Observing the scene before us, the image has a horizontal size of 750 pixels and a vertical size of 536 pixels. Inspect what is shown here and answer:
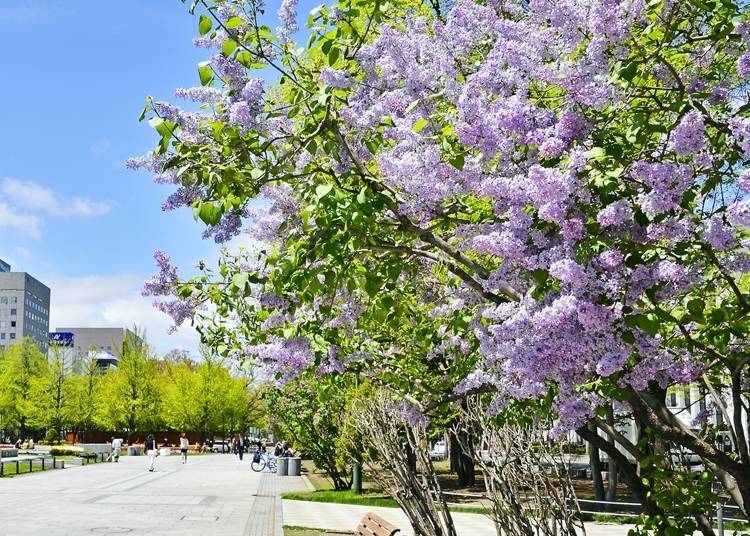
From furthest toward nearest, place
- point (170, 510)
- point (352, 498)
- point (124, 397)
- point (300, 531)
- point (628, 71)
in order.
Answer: point (124, 397), point (352, 498), point (170, 510), point (300, 531), point (628, 71)

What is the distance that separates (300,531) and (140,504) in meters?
7.41

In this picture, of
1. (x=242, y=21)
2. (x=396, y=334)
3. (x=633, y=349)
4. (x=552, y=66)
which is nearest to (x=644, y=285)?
(x=633, y=349)

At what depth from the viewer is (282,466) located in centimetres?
3862

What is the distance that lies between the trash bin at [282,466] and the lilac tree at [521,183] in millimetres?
32741

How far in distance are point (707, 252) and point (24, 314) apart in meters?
176

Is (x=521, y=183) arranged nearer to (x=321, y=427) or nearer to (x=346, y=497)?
(x=346, y=497)

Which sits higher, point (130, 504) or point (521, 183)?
point (521, 183)

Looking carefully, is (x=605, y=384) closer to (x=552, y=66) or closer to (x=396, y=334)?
(x=552, y=66)

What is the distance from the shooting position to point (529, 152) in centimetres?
438

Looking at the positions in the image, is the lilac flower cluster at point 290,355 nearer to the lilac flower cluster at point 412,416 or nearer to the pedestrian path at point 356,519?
the lilac flower cluster at point 412,416

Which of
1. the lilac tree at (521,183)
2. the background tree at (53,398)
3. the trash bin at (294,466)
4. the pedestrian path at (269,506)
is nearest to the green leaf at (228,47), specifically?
the lilac tree at (521,183)

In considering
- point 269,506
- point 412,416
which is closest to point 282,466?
point 269,506

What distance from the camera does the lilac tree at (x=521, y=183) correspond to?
381 cm

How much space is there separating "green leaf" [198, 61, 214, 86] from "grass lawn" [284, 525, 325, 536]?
11576mm
